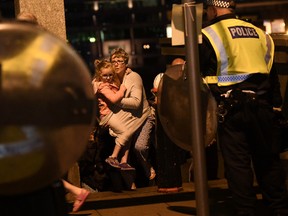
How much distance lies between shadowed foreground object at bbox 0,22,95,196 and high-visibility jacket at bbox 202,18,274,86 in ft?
8.12

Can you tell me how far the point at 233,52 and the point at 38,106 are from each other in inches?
111

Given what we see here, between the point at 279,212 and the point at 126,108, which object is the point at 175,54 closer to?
the point at 126,108

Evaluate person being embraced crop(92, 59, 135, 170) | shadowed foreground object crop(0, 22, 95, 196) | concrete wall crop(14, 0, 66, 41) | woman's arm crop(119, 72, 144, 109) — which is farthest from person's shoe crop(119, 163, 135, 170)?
shadowed foreground object crop(0, 22, 95, 196)

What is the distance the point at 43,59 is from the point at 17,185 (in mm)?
707

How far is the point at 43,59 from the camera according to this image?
4.46 meters

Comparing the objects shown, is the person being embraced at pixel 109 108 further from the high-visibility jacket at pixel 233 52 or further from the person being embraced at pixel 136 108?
the high-visibility jacket at pixel 233 52

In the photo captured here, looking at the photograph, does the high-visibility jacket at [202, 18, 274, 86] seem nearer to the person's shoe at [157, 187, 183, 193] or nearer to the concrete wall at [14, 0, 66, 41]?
the person's shoe at [157, 187, 183, 193]

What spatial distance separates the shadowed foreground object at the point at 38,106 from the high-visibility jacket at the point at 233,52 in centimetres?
247

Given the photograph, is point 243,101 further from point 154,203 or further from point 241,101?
point 154,203

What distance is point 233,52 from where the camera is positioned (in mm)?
6883

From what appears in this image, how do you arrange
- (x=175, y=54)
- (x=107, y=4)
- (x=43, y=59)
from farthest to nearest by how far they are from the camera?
(x=107, y=4), (x=175, y=54), (x=43, y=59)

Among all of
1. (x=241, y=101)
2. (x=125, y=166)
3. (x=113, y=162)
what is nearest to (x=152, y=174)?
(x=125, y=166)

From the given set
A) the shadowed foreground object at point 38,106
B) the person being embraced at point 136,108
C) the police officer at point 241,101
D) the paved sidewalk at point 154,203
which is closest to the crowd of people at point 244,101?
the police officer at point 241,101

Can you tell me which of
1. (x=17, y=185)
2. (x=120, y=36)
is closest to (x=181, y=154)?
(x=17, y=185)
